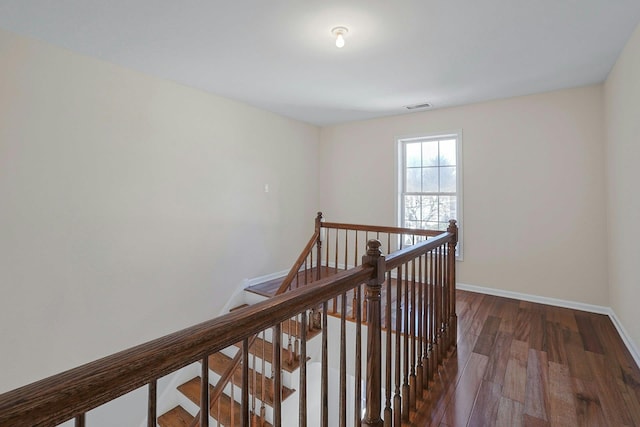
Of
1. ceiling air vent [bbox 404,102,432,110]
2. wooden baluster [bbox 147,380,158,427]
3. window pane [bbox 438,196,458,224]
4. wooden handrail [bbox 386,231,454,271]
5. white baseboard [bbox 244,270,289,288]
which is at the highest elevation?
ceiling air vent [bbox 404,102,432,110]

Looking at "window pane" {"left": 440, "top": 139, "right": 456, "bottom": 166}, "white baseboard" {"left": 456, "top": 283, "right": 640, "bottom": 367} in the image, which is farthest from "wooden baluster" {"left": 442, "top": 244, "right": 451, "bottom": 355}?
"window pane" {"left": 440, "top": 139, "right": 456, "bottom": 166}

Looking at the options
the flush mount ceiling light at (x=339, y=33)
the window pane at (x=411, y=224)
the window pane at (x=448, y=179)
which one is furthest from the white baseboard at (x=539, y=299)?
the flush mount ceiling light at (x=339, y=33)

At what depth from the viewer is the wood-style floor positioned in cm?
176

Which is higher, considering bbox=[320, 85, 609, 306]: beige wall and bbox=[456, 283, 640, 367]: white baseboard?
bbox=[320, 85, 609, 306]: beige wall

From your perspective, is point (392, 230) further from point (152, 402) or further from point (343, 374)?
point (152, 402)

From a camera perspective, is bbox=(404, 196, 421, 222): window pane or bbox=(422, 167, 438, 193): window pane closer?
bbox=(422, 167, 438, 193): window pane

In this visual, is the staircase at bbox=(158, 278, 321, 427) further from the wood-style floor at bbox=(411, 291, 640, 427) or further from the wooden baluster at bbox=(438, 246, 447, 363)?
the wood-style floor at bbox=(411, 291, 640, 427)

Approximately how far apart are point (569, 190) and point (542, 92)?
1127mm

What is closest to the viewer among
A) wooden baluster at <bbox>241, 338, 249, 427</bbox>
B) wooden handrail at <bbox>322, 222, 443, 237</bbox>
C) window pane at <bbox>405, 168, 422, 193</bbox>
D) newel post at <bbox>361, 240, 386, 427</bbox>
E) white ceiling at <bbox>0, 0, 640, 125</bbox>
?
wooden baluster at <bbox>241, 338, 249, 427</bbox>

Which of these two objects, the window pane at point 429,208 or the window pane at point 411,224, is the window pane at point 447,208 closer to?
the window pane at point 429,208

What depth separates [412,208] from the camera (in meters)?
4.49

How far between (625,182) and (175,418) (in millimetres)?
4669

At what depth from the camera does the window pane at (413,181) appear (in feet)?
14.5

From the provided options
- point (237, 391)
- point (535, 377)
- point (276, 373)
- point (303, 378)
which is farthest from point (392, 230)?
point (276, 373)
